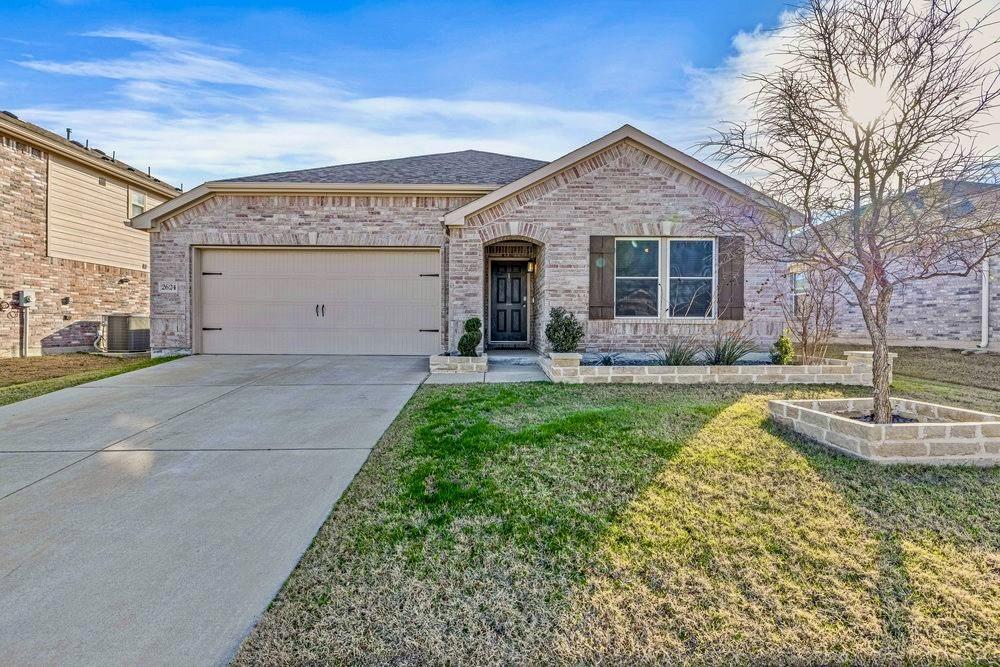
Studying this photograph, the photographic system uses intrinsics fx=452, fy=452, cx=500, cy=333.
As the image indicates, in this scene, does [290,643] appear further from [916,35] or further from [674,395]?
[916,35]

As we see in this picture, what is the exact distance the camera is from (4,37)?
10133 mm

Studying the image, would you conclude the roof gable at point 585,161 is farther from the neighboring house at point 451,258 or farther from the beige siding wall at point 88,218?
the beige siding wall at point 88,218

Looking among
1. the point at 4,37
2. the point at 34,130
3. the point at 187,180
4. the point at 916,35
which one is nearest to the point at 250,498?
the point at 916,35

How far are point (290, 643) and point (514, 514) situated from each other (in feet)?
4.67

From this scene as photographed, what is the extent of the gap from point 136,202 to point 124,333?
5107mm

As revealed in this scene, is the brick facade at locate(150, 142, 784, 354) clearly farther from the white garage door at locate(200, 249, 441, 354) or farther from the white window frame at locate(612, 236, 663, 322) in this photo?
the white garage door at locate(200, 249, 441, 354)

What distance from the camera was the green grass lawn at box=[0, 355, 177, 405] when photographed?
6613mm

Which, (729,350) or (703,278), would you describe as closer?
(729,350)

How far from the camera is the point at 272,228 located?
1026 cm

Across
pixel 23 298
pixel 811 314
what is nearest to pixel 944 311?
pixel 811 314

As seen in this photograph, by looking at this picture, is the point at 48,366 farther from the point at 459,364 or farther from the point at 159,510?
the point at 159,510

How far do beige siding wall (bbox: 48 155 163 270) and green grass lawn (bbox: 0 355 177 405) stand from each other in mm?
3285

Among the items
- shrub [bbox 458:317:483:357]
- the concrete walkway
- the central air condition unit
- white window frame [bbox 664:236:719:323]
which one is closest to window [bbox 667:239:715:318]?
white window frame [bbox 664:236:719:323]

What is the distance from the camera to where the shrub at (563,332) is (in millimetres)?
7965
